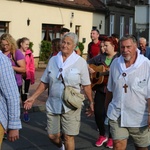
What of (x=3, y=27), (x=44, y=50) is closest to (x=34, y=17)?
(x=44, y=50)

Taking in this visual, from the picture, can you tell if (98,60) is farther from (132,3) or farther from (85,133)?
(132,3)

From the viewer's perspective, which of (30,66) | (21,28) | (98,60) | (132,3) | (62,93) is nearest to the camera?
(62,93)

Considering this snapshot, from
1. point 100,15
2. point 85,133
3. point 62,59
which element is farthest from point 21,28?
point 62,59

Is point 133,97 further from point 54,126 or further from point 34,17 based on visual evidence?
point 34,17

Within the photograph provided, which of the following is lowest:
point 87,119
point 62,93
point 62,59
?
point 87,119

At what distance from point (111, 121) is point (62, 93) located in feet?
2.64

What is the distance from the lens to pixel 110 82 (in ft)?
16.6

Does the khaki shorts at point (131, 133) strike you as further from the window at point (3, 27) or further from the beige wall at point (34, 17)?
the window at point (3, 27)

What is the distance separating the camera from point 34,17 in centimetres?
2272

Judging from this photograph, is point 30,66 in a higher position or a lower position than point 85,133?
higher

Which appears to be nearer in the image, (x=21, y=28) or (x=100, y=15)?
(x=21, y=28)

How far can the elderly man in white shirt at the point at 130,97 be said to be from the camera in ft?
15.6

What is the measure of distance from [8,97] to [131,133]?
5.70 ft

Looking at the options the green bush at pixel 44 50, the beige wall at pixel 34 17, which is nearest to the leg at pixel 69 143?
the beige wall at pixel 34 17
